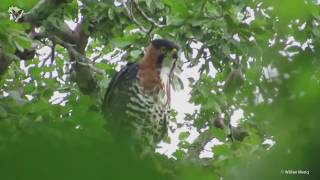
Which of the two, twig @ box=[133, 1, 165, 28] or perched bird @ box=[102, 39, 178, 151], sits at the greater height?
twig @ box=[133, 1, 165, 28]

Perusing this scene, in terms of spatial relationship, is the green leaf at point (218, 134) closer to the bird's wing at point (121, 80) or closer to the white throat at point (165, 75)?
the bird's wing at point (121, 80)

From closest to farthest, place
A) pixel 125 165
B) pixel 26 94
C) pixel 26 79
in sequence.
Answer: pixel 125 165 < pixel 26 94 < pixel 26 79

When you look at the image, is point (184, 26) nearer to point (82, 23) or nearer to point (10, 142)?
point (82, 23)

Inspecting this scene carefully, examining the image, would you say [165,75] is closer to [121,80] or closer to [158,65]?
[158,65]

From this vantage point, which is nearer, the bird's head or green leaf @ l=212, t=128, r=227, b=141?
green leaf @ l=212, t=128, r=227, b=141

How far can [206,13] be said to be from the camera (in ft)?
13.0

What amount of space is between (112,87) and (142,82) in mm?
231

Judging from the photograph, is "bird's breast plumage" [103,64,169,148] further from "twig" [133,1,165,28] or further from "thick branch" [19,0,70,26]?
"thick branch" [19,0,70,26]

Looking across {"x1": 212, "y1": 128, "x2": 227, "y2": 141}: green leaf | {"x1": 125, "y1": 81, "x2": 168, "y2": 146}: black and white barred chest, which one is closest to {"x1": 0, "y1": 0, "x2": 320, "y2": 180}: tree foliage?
{"x1": 212, "y1": 128, "x2": 227, "y2": 141}: green leaf

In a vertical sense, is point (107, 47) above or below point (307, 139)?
above

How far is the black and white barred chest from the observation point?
4.29m

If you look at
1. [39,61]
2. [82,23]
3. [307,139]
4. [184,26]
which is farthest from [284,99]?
[39,61]

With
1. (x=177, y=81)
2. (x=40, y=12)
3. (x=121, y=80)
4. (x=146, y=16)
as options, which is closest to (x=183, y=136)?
(x=177, y=81)

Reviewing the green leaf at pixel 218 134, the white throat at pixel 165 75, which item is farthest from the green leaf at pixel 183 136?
the green leaf at pixel 218 134
